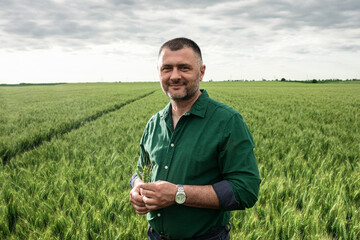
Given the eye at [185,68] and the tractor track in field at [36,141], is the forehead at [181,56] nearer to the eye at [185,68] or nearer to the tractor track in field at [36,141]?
the eye at [185,68]

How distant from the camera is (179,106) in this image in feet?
5.24

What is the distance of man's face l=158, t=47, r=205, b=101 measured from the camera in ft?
4.77

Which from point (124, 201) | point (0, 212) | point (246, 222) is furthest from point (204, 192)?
point (0, 212)

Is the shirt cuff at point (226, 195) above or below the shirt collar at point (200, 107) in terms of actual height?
below

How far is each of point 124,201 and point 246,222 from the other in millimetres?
1442

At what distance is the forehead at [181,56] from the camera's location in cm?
145

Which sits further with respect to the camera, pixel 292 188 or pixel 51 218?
pixel 292 188

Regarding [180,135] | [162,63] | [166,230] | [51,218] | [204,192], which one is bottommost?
[51,218]

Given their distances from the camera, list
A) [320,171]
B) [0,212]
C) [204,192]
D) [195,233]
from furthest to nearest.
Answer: [320,171] < [0,212] < [195,233] < [204,192]

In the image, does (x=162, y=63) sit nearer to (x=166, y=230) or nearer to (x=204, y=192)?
(x=204, y=192)

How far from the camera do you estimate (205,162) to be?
4.57ft

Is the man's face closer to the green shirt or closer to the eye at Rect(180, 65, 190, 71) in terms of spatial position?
the eye at Rect(180, 65, 190, 71)

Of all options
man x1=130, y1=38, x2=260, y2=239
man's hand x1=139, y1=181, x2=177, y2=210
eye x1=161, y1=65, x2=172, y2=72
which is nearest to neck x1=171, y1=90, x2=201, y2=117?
man x1=130, y1=38, x2=260, y2=239

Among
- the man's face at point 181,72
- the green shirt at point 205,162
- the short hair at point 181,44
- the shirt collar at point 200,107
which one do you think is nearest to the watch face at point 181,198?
the green shirt at point 205,162
